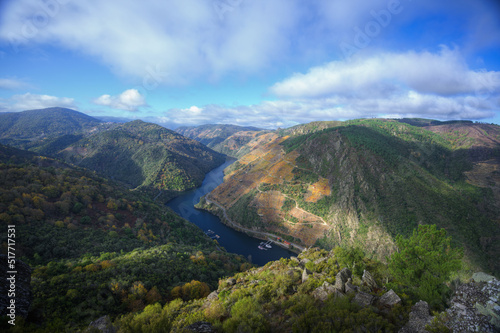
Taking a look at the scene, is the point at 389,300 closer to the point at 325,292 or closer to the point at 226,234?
the point at 325,292

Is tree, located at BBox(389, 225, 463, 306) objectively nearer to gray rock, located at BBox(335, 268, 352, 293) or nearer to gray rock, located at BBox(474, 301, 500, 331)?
gray rock, located at BBox(474, 301, 500, 331)

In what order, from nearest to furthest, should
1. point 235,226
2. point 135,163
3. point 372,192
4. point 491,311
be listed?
point 491,311, point 372,192, point 235,226, point 135,163

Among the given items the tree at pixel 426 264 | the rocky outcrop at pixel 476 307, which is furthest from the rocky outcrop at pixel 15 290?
the tree at pixel 426 264

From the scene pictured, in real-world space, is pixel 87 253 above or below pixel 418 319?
below

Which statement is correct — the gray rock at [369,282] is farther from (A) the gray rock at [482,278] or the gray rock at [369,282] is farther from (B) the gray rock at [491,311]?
(B) the gray rock at [491,311]

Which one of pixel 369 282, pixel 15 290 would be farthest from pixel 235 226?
pixel 15 290

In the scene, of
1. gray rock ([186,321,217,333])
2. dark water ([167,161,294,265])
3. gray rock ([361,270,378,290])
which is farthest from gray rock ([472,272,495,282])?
dark water ([167,161,294,265])

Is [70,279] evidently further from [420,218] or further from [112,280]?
[420,218]

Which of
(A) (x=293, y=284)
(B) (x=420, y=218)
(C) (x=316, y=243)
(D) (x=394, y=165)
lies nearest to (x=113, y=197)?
(A) (x=293, y=284)
